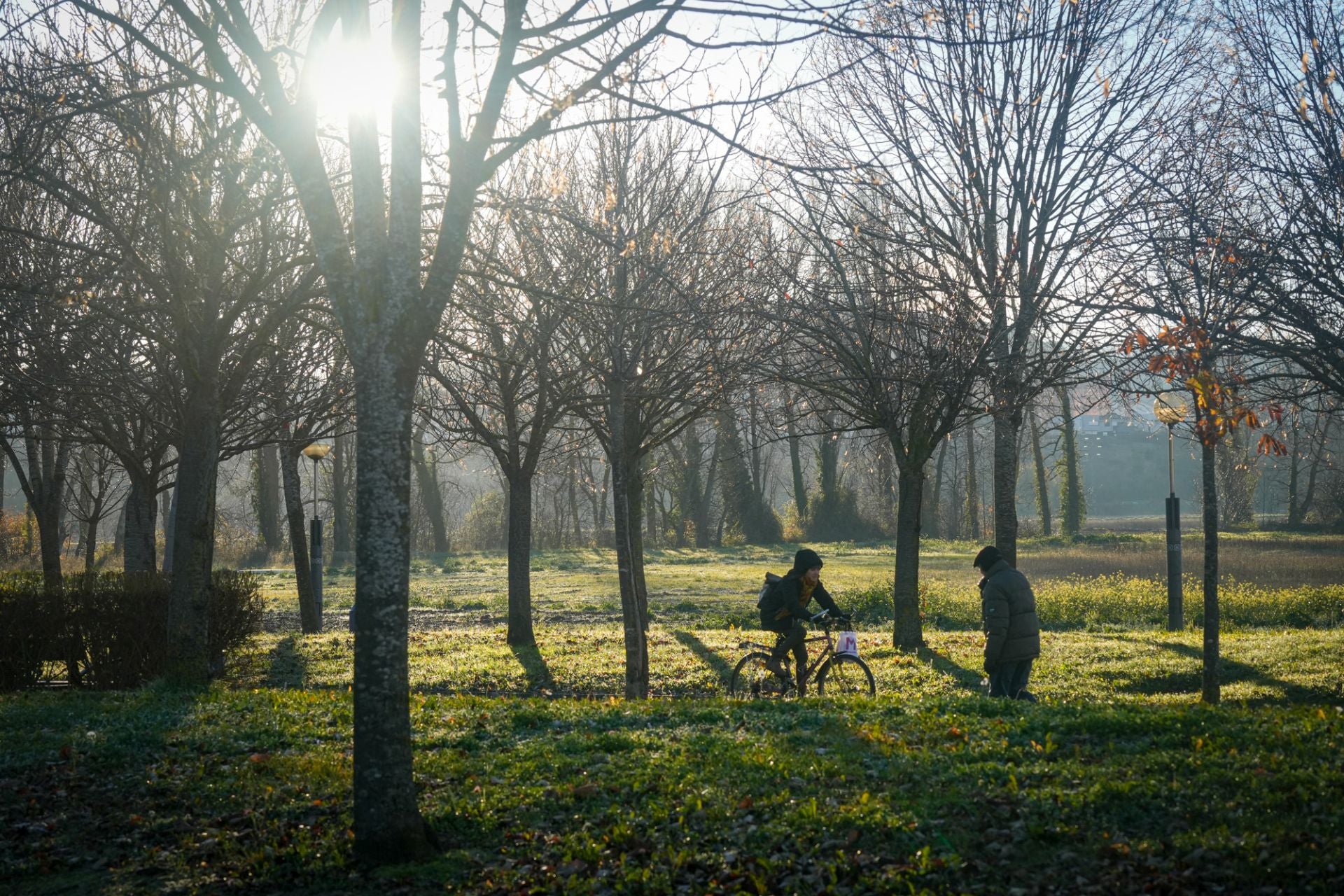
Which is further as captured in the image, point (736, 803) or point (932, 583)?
point (932, 583)

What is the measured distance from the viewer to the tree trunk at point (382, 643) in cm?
542

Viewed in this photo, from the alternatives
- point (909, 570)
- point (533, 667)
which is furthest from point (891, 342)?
point (533, 667)

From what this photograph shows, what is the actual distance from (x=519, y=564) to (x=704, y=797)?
34.4ft

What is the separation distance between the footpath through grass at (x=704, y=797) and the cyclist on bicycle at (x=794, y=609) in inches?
62.0

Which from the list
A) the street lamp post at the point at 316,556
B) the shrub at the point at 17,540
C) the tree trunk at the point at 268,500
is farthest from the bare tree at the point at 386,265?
the tree trunk at the point at 268,500

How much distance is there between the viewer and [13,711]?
9.02m

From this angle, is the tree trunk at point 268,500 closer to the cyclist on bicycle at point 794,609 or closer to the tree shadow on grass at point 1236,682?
the cyclist on bicycle at point 794,609

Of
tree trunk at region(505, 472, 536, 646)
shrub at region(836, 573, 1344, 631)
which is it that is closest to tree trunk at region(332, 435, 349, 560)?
shrub at region(836, 573, 1344, 631)

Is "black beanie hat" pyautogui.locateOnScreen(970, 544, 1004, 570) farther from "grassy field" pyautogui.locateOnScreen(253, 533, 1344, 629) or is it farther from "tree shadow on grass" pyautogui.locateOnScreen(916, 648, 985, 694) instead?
"grassy field" pyautogui.locateOnScreen(253, 533, 1344, 629)

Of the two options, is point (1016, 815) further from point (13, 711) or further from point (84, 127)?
point (84, 127)

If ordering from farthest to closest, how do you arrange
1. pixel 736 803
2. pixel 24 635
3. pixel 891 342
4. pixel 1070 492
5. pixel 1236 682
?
pixel 1070 492 < pixel 891 342 < pixel 1236 682 < pixel 24 635 < pixel 736 803

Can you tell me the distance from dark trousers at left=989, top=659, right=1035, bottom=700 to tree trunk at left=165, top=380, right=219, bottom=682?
8.15 metres

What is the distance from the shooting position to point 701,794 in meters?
→ 6.00

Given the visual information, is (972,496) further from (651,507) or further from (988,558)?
(988,558)
